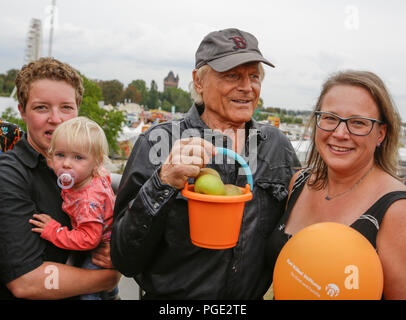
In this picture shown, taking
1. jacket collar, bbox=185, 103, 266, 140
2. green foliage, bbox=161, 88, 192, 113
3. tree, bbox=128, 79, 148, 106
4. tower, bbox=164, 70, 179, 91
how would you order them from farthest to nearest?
tower, bbox=164, 70, 179, 91
tree, bbox=128, 79, 148, 106
green foliage, bbox=161, 88, 192, 113
jacket collar, bbox=185, 103, 266, 140

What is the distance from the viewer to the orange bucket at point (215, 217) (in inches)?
56.9

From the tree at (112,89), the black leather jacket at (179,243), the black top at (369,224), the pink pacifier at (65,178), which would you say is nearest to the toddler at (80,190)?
the pink pacifier at (65,178)

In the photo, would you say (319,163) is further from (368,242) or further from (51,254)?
(51,254)

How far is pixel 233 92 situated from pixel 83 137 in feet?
3.26

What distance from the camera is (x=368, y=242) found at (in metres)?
1.57

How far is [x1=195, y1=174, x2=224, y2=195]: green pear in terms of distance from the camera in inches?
57.3

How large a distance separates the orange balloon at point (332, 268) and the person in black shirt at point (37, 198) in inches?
47.6

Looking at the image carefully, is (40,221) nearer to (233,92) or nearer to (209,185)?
(209,185)

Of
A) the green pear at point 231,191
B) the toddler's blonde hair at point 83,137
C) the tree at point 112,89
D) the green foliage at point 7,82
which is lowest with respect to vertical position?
the green pear at point 231,191

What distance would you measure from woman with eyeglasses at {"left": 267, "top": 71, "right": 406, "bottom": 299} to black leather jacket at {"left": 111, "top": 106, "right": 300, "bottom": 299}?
152mm

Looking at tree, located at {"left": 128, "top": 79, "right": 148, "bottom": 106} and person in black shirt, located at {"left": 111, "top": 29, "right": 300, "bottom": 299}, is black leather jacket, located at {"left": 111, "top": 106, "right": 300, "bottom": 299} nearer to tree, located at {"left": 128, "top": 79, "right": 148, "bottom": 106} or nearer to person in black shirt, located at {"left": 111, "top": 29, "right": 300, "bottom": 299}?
person in black shirt, located at {"left": 111, "top": 29, "right": 300, "bottom": 299}

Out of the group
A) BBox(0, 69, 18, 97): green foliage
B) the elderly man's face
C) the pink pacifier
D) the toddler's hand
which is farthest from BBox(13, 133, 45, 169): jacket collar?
BBox(0, 69, 18, 97): green foliage

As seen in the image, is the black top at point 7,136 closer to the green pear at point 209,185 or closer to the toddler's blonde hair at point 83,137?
the toddler's blonde hair at point 83,137
